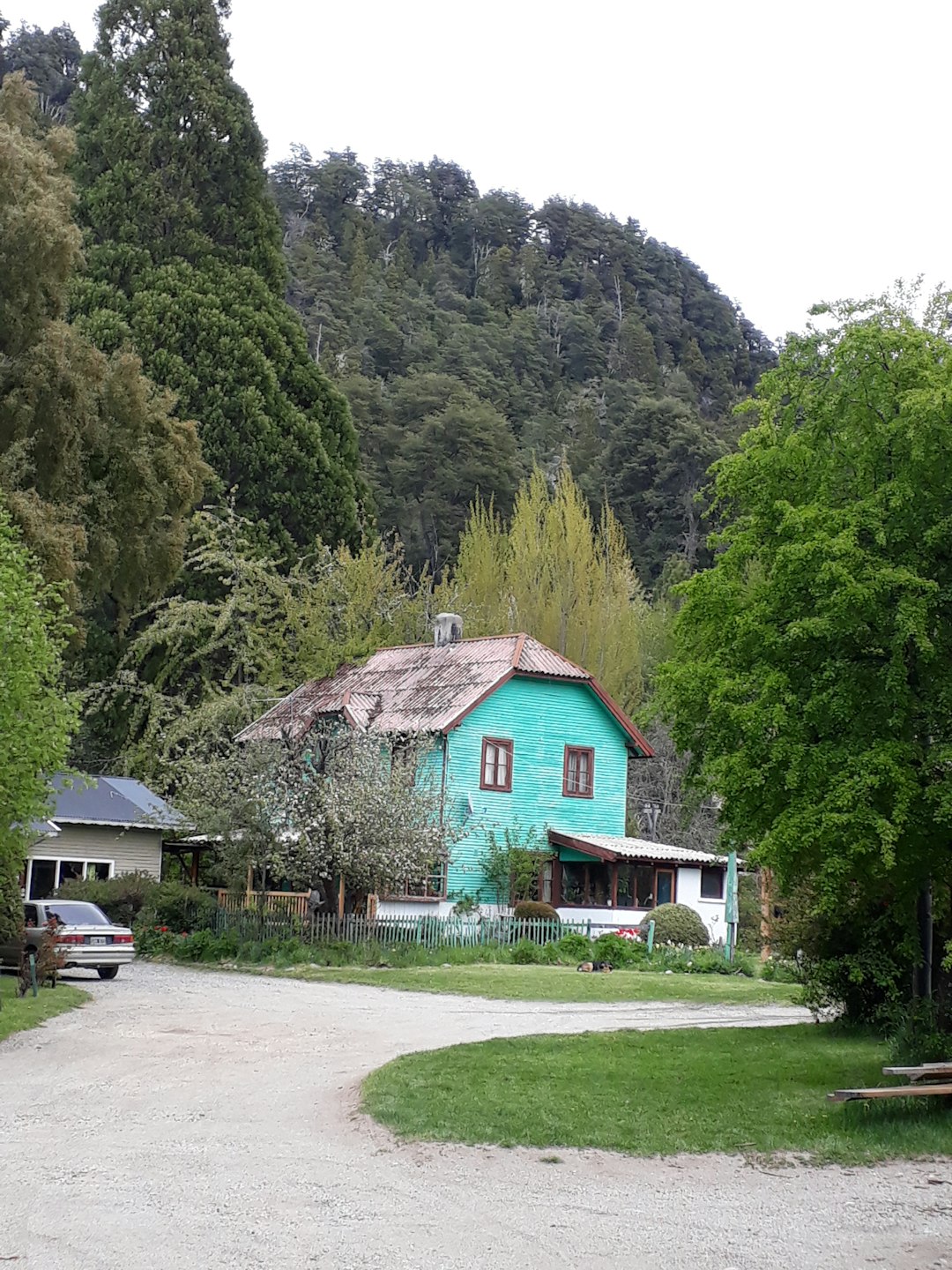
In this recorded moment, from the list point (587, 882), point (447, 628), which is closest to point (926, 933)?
point (587, 882)

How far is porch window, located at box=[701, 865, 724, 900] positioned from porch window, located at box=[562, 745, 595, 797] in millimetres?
4106

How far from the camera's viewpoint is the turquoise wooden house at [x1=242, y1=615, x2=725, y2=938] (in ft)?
130

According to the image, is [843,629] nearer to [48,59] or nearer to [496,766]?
[496,766]

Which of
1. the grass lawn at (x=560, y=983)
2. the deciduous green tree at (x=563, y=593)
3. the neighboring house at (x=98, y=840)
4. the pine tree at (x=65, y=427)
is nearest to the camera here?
the grass lawn at (x=560, y=983)

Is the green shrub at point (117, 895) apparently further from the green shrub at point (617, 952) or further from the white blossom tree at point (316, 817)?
the green shrub at point (617, 952)

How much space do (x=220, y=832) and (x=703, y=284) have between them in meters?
95.7

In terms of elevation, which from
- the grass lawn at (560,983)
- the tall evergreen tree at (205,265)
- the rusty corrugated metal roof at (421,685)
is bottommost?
the grass lawn at (560,983)

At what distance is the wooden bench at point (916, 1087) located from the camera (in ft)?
38.2

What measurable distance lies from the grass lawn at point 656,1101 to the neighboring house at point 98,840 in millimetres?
24704

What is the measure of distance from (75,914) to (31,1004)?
22.3 feet

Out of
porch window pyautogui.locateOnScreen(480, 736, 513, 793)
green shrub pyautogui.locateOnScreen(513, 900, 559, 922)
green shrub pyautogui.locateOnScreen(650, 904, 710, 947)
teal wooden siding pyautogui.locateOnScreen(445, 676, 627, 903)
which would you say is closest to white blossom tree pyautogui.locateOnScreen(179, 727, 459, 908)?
green shrub pyautogui.locateOnScreen(513, 900, 559, 922)

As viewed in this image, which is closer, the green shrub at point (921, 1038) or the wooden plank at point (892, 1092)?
the wooden plank at point (892, 1092)

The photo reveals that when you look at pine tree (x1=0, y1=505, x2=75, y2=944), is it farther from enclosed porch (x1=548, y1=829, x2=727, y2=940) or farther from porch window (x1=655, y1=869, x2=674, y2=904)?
porch window (x1=655, y1=869, x2=674, y2=904)

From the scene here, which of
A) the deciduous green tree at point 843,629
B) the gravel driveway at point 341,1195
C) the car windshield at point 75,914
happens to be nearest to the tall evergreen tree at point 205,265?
the car windshield at point 75,914
